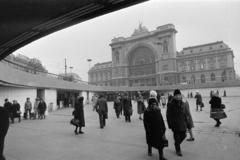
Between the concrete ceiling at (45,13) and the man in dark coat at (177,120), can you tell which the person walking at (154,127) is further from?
the concrete ceiling at (45,13)

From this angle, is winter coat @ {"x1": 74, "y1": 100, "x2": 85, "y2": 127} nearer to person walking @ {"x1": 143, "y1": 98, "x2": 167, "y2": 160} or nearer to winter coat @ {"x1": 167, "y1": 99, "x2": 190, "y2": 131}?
person walking @ {"x1": 143, "y1": 98, "x2": 167, "y2": 160}

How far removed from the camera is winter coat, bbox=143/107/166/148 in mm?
4500

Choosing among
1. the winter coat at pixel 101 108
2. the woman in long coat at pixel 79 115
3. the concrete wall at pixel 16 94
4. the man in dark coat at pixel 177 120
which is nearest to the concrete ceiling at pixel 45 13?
the man in dark coat at pixel 177 120

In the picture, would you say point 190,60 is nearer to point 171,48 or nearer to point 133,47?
point 171,48

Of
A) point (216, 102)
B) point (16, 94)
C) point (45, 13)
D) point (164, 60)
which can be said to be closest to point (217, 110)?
point (216, 102)

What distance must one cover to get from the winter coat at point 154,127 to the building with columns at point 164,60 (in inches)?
1953

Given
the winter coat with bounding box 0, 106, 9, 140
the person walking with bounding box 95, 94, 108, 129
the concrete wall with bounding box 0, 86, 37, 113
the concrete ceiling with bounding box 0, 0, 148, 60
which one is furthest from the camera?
the concrete wall with bounding box 0, 86, 37, 113

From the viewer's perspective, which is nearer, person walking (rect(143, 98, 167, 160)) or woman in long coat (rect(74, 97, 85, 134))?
person walking (rect(143, 98, 167, 160))

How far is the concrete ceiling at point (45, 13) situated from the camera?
3891 mm

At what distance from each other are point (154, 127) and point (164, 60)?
6109 centimetres

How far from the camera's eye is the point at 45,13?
4.32 metres

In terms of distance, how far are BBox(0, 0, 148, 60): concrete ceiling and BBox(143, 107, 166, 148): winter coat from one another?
2.96 metres

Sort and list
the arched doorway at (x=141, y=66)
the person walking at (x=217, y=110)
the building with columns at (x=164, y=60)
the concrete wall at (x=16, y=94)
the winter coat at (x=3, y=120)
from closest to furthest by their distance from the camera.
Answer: the winter coat at (x=3, y=120)
the person walking at (x=217, y=110)
the concrete wall at (x=16, y=94)
the building with columns at (x=164, y=60)
the arched doorway at (x=141, y=66)

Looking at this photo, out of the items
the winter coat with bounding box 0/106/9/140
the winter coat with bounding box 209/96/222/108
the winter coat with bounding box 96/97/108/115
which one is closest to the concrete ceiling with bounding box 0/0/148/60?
the winter coat with bounding box 0/106/9/140
